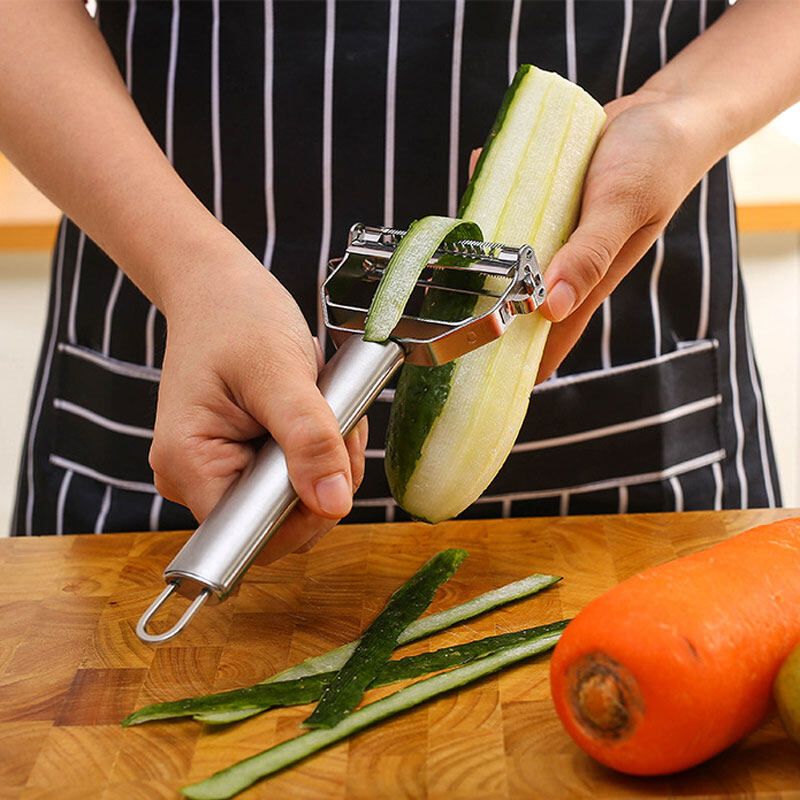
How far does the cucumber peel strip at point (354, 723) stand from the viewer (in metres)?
0.93

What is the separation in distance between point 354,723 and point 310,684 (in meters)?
0.08

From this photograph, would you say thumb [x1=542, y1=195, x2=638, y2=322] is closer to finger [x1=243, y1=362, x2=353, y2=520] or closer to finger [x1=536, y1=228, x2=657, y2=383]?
finger [x1=536, y1=228, x2=657, y2=383]

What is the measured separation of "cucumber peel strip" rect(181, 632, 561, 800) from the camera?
0.93 meters

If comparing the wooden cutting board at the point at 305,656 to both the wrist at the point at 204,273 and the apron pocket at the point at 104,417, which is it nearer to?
the apron pocket at the point at 104,417

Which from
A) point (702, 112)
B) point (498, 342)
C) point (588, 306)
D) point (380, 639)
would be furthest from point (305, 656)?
point (702, 112)

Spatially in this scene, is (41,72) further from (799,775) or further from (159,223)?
(799,775)

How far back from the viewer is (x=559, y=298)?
3.90 ft

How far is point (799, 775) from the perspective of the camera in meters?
0.91

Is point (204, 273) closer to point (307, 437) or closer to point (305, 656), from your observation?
point (307, 437)

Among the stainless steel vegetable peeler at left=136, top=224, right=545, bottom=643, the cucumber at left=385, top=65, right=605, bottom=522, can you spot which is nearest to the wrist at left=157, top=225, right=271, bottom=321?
the stainless steel vegetable peeler at left=136, top=224, right=545, bottom=643

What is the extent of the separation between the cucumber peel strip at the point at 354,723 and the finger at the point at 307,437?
0.16m

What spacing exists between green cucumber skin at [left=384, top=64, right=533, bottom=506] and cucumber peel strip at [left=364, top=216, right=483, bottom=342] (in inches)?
2.6

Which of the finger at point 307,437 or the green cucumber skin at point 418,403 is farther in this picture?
the green cucumber skin at point 418,403

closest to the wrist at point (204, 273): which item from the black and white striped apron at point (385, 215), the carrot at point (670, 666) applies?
the black and white striped apron at point (385, 215)
